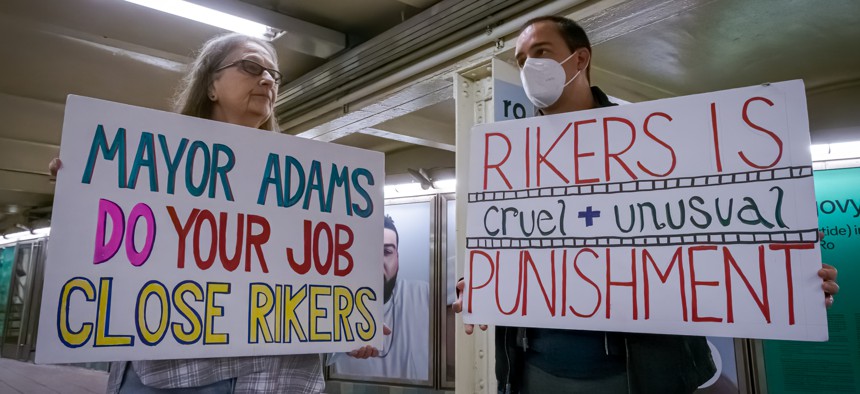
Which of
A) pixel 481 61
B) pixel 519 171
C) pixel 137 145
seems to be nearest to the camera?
pixel 137 145

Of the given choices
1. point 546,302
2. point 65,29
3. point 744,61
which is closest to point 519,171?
point 546,302

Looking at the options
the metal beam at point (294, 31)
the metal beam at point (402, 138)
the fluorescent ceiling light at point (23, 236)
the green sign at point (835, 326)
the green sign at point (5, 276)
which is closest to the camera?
the metal beam at point (294, 31)

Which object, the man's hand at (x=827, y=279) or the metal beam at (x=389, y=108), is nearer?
the man's hand at (x=827, y=279)

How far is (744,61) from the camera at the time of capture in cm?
432

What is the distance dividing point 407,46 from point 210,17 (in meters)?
1.29

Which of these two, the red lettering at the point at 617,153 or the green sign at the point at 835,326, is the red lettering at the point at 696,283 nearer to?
the red lettering at the point at 617,153

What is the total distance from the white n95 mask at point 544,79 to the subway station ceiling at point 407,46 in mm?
1467

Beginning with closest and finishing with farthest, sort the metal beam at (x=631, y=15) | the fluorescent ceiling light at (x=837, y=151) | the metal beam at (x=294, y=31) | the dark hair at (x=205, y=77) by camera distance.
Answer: the dark hair at (x=205, y=77) → the metal beam at (x=631, y=15) → the metal beam at (x=294, y=31) → the fluorescent ceiling light at (x=837, y=151)

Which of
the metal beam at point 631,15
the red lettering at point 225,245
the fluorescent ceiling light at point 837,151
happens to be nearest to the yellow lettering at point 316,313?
the red lettering at point 225,245

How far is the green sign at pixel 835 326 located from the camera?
4359mm

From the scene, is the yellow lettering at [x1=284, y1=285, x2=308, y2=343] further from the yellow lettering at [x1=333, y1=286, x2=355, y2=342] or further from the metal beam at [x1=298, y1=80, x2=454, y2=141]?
the metal beam at [x1=298, y1=80, x2=454, y2=141]

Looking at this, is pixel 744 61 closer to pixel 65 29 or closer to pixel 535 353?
pixel 535 353

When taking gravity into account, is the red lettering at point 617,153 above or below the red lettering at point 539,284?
above

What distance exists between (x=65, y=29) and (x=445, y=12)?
9.61 feet
